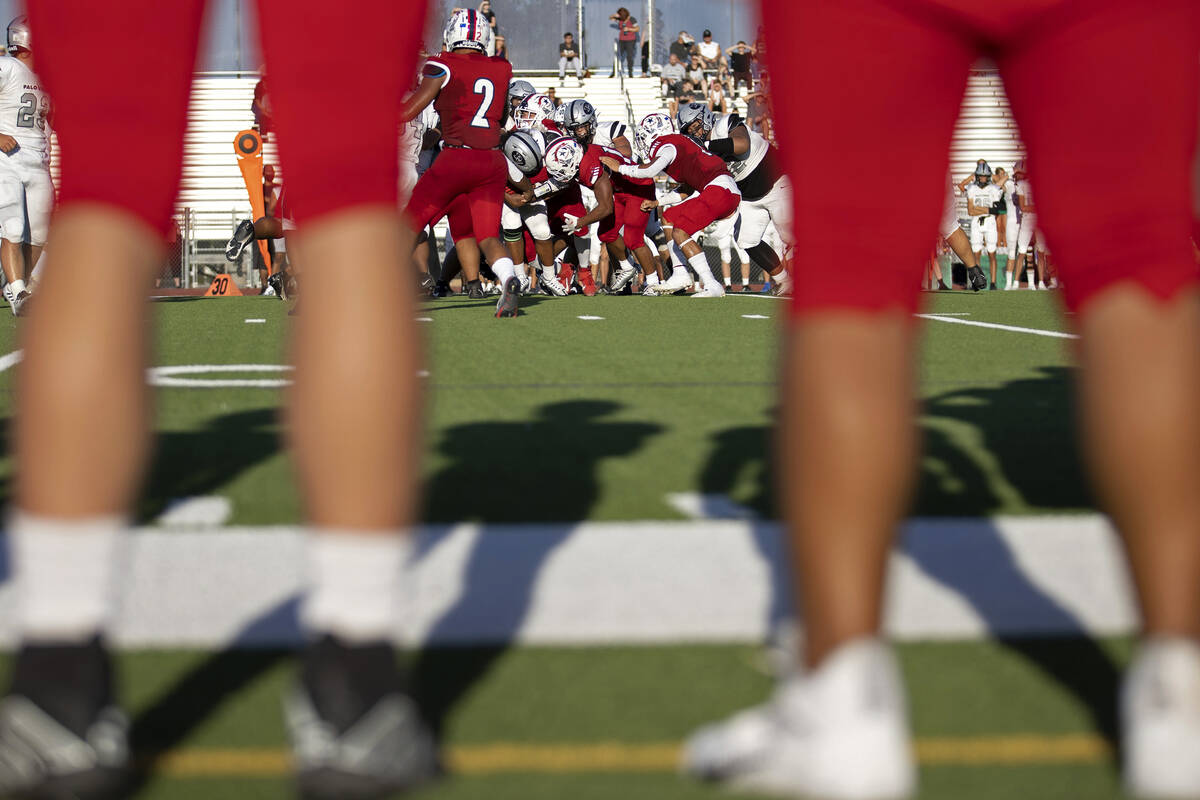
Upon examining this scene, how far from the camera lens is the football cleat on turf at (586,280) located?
1646cm

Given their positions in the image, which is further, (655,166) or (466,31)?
(655,166)

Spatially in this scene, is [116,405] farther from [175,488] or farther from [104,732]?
[175,488]

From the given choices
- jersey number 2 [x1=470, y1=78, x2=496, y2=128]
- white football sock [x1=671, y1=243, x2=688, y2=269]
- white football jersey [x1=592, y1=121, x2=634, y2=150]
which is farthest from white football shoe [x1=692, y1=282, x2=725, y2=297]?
jersey number 2 [x1=470, y1=78, x2=496, y2=128]

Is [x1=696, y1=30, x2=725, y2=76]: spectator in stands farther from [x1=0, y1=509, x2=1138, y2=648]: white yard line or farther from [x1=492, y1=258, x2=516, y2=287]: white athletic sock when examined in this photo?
[x1=0, y1=509, x2=1138, y2=648]: white yard line

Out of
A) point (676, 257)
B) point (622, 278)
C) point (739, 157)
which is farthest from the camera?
point (622, 278)

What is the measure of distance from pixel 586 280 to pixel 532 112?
2672mm

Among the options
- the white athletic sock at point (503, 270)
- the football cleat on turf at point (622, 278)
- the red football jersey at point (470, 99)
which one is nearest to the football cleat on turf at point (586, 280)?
the football cleat on turf at point (622, 278)

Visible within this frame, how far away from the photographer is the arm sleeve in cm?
1437

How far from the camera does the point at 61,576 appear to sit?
1544 millimetres

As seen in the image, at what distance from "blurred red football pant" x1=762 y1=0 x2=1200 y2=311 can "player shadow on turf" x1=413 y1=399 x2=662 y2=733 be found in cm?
73

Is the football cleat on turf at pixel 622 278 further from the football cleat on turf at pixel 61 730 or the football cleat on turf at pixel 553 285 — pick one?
the football cleat on turf at pixel 61 730

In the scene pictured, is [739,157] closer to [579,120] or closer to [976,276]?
→ [579,120]

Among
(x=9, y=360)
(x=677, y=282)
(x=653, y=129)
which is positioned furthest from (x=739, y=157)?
(x=9, y=360)

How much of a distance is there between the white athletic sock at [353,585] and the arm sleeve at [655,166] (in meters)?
13.0
